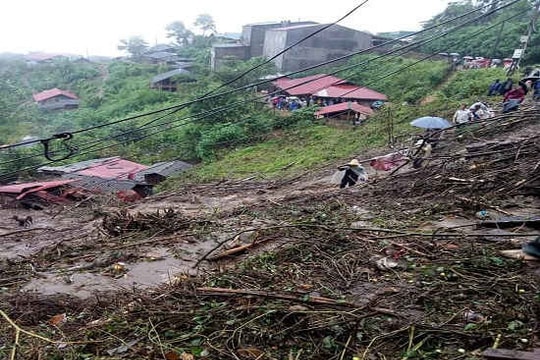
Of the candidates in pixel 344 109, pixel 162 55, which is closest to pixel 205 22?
pixel 162 55

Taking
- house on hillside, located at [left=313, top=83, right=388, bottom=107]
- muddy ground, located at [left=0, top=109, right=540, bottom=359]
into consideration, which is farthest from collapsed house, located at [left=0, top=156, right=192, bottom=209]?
house on hillside, located at [left=313, top=83, right=388, bottom=107]

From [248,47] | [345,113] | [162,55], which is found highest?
[248,47]

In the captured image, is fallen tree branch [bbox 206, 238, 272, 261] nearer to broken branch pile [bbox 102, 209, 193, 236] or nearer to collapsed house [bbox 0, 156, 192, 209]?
broken branch pile [bbox 102, 209, 193, 236]

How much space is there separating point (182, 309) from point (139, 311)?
450mm

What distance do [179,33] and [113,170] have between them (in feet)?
178

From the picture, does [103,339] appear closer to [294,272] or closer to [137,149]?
[294,272]

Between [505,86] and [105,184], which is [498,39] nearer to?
[505,86]

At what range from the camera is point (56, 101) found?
3894cm

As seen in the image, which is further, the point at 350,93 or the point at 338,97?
the point at 350,93

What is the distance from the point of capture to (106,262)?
6664 millimetres

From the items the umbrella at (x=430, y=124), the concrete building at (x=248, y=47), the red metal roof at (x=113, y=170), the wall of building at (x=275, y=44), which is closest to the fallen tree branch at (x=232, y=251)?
the umbrella at (x=430, y=124)

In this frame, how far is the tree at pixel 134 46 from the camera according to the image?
6067 centimetres

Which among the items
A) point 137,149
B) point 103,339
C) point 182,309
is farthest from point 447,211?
point 137,149

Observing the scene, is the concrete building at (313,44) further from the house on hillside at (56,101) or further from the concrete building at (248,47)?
the house on hillside at (56,101)
